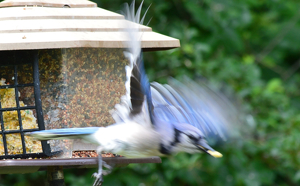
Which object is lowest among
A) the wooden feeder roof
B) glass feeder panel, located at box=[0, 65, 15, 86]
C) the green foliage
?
the green foliage

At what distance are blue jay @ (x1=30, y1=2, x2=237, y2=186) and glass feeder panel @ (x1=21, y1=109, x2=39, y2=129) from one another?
1.01 ft

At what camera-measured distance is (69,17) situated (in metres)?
2.54

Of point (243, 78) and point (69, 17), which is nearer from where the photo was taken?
point (69, 17)

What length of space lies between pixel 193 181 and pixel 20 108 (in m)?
2.22

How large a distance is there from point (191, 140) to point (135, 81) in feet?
1.37

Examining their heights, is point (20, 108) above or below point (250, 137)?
above

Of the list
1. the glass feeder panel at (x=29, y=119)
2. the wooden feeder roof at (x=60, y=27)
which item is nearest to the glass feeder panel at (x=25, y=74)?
the glass feeder panel at (x=29, y=119)

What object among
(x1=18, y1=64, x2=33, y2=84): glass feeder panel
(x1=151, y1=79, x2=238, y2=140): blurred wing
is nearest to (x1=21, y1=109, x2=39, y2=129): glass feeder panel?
(x1=18, y1=64, x2=33, y2=84): glass feeder panel

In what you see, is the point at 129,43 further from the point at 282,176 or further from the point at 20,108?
the point at 282,176

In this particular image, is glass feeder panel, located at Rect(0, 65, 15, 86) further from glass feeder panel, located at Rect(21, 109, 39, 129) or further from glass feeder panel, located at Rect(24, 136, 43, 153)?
glass feeder panel, located at Rect(24, 136, 43, 153)

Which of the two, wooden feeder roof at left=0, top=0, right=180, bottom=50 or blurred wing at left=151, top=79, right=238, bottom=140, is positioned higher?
wooden feeder roof at left=0, top=0, right=180, bottom=50

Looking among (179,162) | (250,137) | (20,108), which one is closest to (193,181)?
(179,162)

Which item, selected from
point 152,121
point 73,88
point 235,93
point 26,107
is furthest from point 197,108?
point 235,93

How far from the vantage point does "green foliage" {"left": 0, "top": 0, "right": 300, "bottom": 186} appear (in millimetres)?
4109
